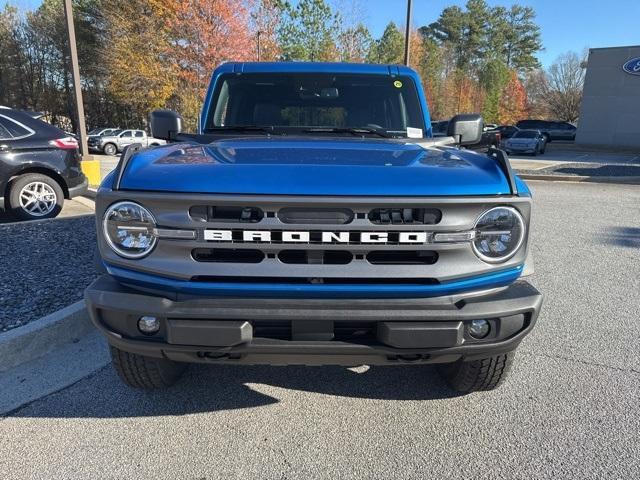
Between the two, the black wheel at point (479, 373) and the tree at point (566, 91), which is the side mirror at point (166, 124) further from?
the tree at point (566, 91)

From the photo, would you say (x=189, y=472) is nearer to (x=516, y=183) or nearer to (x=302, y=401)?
(x=302, y=401)

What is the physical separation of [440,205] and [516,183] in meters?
0.47

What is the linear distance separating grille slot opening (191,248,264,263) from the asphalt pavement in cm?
99

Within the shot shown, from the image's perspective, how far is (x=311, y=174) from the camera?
2102mm

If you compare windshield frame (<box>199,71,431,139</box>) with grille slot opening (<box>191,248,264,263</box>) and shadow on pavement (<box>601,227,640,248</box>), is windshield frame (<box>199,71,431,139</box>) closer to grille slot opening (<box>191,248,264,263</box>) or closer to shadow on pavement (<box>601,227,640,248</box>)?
grille slot opening (<box>191,248,264,263</box>)

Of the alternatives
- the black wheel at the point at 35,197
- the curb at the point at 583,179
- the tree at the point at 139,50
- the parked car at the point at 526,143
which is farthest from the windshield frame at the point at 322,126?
the tree at the point at 139,50

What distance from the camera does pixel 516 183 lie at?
229cm

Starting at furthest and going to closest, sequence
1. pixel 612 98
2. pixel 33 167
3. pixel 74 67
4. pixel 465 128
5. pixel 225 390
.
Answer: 1. pixel 612 98
2. pixel 74 67
3. pixel 33 167
4. pixel 465 128
5. pixel 225 390

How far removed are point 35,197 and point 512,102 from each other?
64.0 metres

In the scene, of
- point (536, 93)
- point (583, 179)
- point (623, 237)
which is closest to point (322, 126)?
point (623, 237)

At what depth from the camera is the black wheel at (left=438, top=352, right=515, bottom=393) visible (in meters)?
2.62

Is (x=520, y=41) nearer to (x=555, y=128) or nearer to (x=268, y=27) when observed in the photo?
(x=555, y=128)

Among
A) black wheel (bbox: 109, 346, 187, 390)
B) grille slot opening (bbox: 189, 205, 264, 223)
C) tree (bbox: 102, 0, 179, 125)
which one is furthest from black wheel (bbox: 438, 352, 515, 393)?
tree (bbox: 102, 0, 179, 125)

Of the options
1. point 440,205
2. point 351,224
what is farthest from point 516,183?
point 351,224
